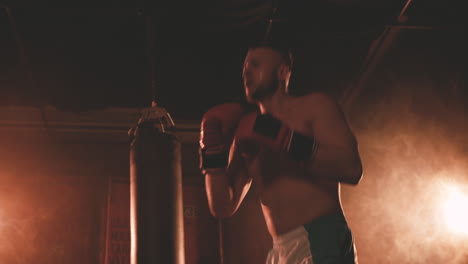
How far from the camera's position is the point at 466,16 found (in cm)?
390

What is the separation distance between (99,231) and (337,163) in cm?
376

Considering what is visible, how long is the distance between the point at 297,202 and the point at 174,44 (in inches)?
104

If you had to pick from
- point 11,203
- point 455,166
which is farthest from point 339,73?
point 11,203

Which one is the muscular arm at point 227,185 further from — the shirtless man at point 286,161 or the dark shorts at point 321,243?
the dark shorts at point 321,243

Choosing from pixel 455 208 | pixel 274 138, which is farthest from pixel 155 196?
pixel 455 208

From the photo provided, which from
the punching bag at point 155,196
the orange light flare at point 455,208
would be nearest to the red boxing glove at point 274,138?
the punching bag at point 155,196

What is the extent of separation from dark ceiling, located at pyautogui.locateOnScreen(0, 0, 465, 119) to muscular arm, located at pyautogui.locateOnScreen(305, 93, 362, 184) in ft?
5.89

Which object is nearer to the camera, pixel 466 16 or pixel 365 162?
pixel 466 16

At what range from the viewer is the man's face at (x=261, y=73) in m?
2.09

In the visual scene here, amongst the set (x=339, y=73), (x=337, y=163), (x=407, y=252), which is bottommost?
(x=407, y=252)

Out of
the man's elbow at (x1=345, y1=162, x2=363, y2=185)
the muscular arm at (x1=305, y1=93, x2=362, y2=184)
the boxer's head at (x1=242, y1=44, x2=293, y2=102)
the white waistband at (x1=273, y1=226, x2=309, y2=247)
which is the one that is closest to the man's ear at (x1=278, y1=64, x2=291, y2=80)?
the boxer's head at (x1=242, y1=44, x2=293, y2=102)

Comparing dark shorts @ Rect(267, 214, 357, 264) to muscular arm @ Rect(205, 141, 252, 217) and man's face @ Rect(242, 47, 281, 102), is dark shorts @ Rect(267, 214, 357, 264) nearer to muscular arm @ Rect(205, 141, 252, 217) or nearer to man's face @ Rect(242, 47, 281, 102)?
muscular arm @ Rect(205, 141, 252, 217)

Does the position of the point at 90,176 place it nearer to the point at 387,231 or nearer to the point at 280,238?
the point at 387,231

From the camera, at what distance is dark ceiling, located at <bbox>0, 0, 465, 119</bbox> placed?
3.65 metres
